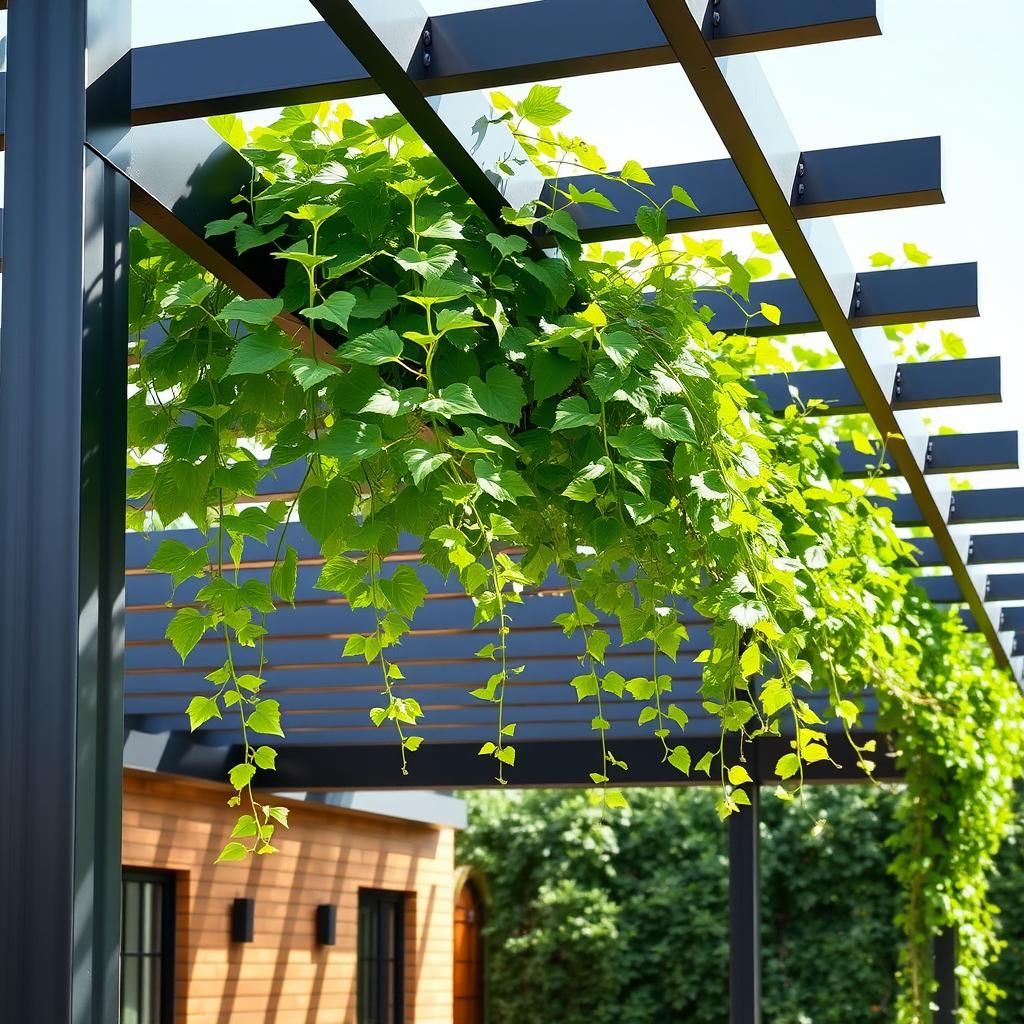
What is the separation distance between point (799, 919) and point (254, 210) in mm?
11691

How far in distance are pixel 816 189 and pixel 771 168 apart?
10.1 inches

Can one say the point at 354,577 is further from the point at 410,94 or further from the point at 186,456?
the point at 410,94

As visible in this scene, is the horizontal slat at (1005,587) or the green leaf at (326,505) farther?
the horizontal slat at (1005,587)

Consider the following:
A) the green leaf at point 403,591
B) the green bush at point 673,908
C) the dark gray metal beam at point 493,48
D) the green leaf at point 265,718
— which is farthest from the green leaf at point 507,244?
the green bush at point 673,908

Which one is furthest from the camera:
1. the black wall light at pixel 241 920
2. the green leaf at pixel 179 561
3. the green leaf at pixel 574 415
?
the black wall light at pixel 241 920

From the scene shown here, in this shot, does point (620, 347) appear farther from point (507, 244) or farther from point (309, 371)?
point (309, 371)

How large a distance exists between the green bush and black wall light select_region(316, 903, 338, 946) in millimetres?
4190

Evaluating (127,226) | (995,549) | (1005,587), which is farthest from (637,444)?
(1005,587)

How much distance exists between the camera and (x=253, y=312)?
1.76 m

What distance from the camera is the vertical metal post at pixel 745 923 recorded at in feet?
19.1

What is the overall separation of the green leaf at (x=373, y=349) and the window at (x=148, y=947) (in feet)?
19.9

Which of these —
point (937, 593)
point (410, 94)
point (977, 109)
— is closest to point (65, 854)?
point (410, 94)

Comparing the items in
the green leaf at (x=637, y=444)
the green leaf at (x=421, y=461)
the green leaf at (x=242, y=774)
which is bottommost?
the green leaf at (x=242, y=774)

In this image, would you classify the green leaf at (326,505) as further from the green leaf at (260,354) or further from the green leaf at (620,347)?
the green leaf at (620,347)
